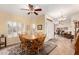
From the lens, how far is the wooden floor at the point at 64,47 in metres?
2.88

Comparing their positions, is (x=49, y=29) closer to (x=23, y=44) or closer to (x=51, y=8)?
(x=51, y=8)

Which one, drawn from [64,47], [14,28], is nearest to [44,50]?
[64,47]

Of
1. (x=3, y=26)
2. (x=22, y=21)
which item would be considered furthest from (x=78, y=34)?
(x=3, y=26)

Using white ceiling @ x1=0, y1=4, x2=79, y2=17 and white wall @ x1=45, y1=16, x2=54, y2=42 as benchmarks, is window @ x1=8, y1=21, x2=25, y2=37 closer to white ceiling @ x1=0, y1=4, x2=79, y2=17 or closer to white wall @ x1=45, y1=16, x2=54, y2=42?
white ceiling @ x1=0, y1=4, x2=79, y2=17

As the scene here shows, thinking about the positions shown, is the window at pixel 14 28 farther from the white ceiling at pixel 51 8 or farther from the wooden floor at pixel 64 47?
the wooden floor at pixel 64 47

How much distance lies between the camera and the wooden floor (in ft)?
9.46

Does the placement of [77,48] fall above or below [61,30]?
below

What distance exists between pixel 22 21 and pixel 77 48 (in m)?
0.83

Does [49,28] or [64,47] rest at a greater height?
[49,28]

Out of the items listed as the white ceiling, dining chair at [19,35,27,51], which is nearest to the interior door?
the white ceiling

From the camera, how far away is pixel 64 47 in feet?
9.49

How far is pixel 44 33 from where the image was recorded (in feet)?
9.52

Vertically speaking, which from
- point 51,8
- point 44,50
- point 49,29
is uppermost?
point 51,8
